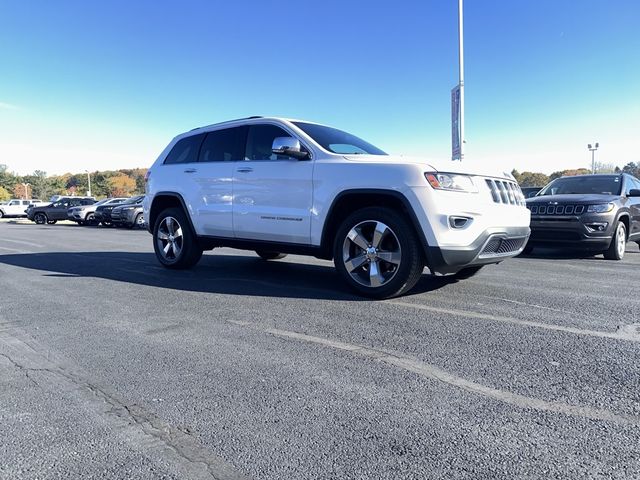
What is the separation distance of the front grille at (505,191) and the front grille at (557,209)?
10.2 ft

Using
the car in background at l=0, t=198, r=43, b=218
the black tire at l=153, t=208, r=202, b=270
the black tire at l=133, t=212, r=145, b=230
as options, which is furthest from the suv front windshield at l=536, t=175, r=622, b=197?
the car in background at l=0, t=198, r=43, b=218

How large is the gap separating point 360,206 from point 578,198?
493cm

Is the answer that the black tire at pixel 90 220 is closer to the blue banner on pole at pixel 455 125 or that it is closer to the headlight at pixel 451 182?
the blue banner on pole at pixel 455 125

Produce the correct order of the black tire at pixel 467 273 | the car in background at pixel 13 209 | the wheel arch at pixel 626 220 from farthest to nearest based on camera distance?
the car in background at pixel 13 209 < the wheel arch at pixel 626 220 < the black tire at pixel 467 273

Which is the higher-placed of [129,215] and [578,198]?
[578,198]

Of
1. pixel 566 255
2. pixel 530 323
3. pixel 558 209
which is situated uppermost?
pixel 558 209

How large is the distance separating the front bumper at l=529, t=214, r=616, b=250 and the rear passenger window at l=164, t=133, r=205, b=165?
5.69 meters

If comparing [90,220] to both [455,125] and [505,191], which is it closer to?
[455,125]

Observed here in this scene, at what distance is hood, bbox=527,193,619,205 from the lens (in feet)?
25.2

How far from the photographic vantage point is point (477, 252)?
14.4 ft

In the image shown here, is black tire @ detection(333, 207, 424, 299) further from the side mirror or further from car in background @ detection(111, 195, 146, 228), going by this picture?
car in background @ detection(111, 195, 146, 228)

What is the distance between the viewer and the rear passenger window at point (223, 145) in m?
5.97

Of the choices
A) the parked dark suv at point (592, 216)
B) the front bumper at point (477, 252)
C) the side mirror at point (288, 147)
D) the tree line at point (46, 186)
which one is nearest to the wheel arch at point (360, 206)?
the front bumper at point (477, 252)

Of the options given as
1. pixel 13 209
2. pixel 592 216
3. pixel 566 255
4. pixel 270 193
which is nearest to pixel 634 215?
pixel 566 255
